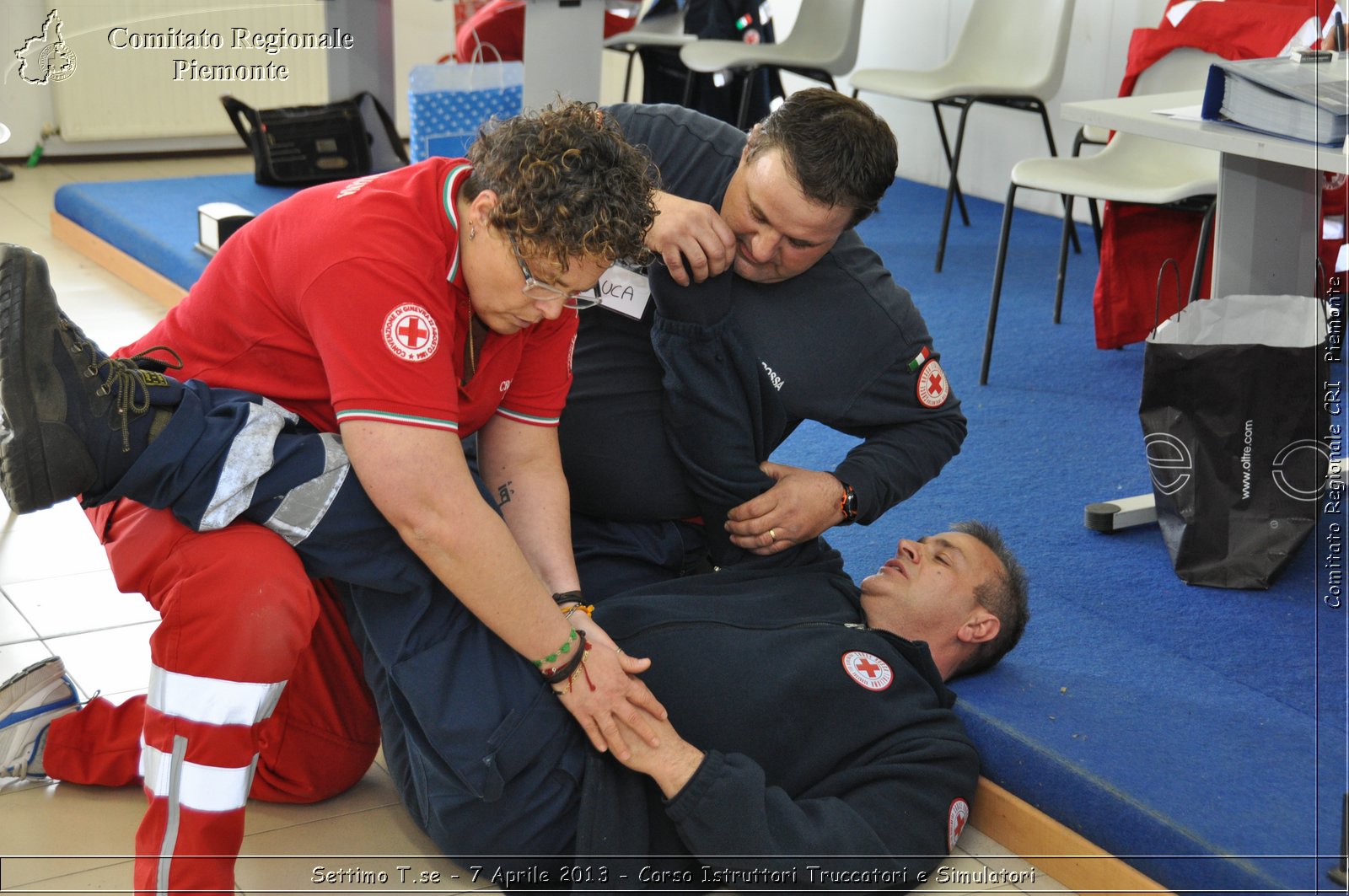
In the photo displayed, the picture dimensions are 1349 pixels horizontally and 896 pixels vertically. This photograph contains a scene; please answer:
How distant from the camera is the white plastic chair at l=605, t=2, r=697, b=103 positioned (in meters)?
5.21

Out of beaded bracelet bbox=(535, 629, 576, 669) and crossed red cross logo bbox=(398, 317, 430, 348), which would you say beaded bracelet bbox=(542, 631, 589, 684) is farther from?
crossed red cross logo bbox=(398, 317, 430, 348)

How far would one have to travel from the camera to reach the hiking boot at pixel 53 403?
4.42ft

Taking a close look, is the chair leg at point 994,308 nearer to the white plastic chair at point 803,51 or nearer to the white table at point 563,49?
the white table at point 563,49

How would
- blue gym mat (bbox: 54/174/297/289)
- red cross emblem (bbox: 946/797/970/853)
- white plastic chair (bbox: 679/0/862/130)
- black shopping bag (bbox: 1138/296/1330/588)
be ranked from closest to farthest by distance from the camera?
red cross emblem (bbox: 946/797/970/853)
black shopping bag (bbox: 1138/296/1330/588)
blue gym mat (bbox: 54/174/297/289)
white plastic chair (bbox: 679/0/862/130)

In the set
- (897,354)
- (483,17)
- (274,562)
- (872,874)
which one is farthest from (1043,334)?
(274,562)

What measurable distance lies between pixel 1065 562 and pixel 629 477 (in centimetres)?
85

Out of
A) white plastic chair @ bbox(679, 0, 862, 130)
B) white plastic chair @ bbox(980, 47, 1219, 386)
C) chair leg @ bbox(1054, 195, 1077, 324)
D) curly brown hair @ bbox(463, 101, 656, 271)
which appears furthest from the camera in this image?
white plastic chair @ bbox(679, 0, 862, 130)

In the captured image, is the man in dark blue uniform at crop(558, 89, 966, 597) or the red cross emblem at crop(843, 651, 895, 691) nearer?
the red cross emblem at crop(843, 651, 895, 691)

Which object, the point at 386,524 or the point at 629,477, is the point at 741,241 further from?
the point at 386,524

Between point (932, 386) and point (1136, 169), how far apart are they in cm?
172

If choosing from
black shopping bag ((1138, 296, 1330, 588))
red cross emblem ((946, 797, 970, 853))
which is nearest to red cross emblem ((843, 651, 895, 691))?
red cross emblem ((946, 797, 970, 853))

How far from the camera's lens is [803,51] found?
511 cm

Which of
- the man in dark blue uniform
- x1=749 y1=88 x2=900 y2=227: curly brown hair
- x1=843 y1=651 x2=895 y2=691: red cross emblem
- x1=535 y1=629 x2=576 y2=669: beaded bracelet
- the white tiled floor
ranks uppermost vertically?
x1=749 y1=88 x2=900 y2=227: curly brown hair

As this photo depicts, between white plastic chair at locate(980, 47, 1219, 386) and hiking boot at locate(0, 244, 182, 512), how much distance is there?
92.6 inches
